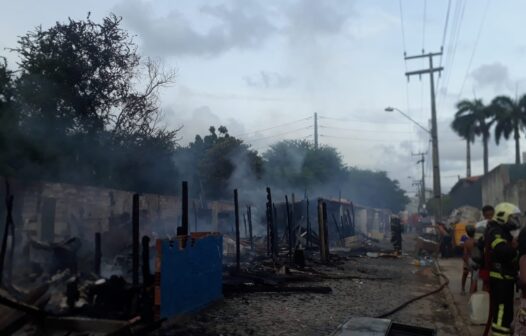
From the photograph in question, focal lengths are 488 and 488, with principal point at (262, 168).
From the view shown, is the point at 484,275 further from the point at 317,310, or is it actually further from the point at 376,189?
the point at 376,189

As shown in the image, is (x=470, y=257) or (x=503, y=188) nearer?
(x=470, y=257)

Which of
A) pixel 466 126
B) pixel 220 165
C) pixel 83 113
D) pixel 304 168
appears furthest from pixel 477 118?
pixel 83 113

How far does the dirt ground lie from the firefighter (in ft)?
5.91

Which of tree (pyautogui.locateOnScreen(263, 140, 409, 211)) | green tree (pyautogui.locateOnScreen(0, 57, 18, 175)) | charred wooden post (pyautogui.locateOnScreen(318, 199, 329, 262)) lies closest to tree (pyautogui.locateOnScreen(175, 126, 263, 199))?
tree (pyautogui.locateOnScreen(263, 140, 409, 211))

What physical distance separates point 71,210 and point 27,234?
5.75 feet

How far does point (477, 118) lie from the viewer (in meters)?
46.9

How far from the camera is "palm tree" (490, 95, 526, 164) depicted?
4203cm

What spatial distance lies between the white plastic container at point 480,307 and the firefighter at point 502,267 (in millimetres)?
853

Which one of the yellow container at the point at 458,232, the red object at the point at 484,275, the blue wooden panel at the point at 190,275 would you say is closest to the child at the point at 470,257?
the red object at the point at 484,275

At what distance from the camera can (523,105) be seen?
42.1 metres

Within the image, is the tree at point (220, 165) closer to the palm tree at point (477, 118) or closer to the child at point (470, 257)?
the child at point (470, 257)

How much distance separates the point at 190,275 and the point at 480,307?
4.36m

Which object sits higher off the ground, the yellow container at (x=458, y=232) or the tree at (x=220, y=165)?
the tree at (x=220, y=165)

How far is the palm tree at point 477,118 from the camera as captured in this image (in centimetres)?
4575
